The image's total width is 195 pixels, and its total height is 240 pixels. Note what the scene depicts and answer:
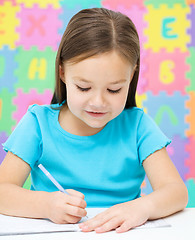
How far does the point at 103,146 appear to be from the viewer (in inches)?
38.1

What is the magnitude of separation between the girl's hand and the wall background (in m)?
1.36

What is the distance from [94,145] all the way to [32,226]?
333 millimetres

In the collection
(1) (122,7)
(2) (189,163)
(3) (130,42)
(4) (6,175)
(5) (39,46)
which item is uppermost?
(1) (122,7)

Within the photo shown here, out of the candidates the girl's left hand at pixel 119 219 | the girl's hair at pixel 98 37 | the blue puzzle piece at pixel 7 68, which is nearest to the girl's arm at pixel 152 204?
the girl's left hand at pixel 119 219

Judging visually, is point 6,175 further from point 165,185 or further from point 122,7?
point 122,7

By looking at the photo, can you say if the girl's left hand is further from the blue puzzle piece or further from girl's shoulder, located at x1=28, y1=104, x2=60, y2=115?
the blue puzzle piece

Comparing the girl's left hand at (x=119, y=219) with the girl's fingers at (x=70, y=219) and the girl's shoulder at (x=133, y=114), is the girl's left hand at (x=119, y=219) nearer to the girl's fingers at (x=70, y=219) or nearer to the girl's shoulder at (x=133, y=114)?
the girl's fingers at (x=70, y=219)

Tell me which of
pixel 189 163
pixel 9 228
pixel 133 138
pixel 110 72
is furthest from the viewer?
pixel 189 163

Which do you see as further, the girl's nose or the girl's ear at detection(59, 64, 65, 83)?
the girl's ear at detection(59, 64, 65, 83)

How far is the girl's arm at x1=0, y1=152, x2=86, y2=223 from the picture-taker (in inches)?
27.3

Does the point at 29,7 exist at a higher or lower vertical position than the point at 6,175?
higher

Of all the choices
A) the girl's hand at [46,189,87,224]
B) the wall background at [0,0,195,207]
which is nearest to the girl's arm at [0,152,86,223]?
the girl's hand at [46,189,87,224]

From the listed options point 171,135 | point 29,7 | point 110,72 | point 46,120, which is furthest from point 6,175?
point 29,7

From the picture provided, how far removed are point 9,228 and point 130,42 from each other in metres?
Answer: 0.50
